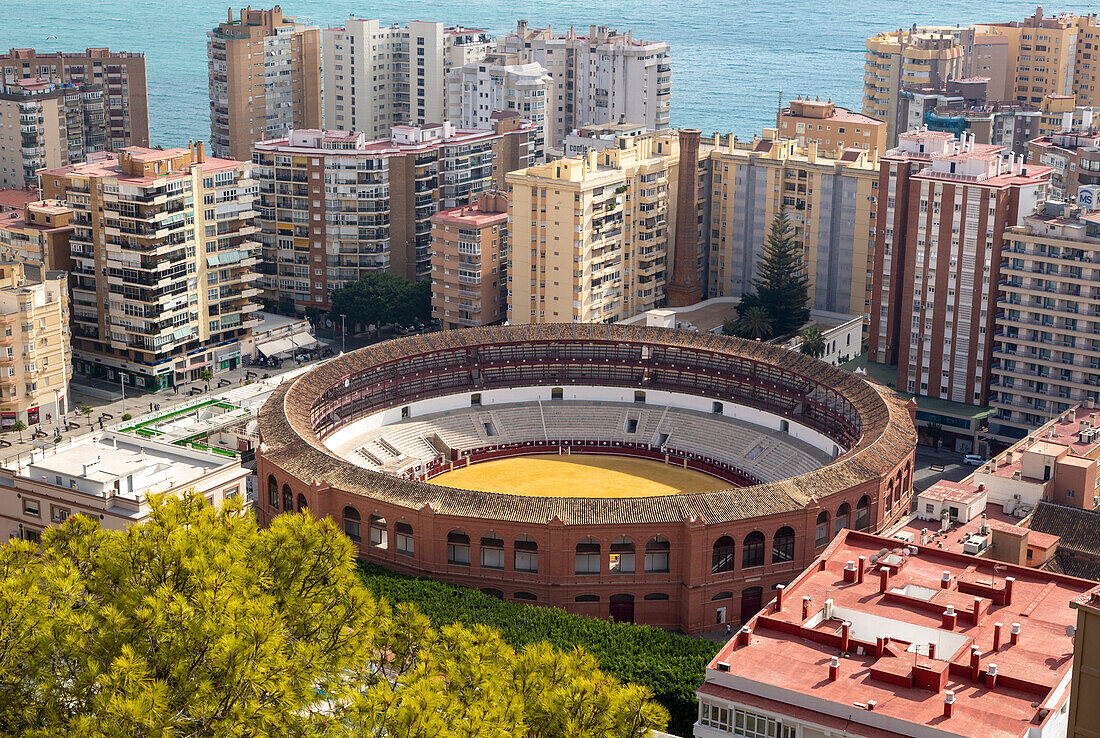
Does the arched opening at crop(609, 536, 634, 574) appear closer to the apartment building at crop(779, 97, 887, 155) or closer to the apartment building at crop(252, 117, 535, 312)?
the apartment building at crop(252, 117, 535, 312)

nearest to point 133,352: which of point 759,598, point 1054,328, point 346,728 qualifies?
point 759,598

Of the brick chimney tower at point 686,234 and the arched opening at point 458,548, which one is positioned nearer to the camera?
the arched opening at point 458,548

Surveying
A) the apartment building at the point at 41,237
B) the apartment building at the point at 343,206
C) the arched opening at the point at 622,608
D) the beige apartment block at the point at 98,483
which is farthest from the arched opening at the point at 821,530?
the apartment building at the point at 41,237

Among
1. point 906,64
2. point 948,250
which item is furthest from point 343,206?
point 906,64

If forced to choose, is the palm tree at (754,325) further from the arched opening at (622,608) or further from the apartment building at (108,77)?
the apartment building at (108,77)

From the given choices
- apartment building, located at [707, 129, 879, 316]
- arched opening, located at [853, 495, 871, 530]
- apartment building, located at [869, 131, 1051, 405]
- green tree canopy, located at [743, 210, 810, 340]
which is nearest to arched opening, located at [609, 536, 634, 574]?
arched opening, located at [853, 495, 871, 530]

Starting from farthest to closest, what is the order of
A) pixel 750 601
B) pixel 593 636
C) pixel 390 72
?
pixel 390 72
pixel 750 601
pixel 593 636

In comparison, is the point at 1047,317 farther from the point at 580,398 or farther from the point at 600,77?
the point at 600,77
